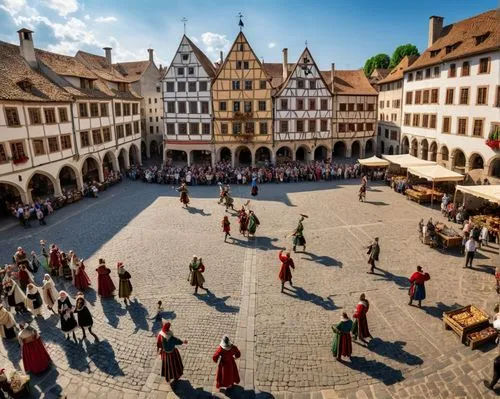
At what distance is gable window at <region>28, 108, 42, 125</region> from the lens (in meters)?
24.8

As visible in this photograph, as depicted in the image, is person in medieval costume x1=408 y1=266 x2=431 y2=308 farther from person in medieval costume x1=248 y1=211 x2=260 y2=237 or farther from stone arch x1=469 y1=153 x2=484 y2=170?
stone arch x1=469 y1=153 x2=484 y2=170

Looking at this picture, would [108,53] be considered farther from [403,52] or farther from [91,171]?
[403,52]

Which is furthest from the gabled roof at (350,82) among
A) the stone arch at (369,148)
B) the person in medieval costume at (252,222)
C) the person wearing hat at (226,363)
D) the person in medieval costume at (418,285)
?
the person wearing hat at (226,363)

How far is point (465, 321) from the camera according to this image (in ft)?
34.4

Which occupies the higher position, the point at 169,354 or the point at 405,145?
the point at 405,145

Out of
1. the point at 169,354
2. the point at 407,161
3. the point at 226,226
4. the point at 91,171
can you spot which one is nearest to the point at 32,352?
the point at 169,354

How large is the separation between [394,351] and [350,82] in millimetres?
39623

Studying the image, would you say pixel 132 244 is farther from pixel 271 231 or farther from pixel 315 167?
pixel 315 167

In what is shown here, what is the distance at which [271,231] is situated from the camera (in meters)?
19.9

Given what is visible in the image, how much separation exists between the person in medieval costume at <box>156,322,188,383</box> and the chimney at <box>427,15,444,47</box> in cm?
3806

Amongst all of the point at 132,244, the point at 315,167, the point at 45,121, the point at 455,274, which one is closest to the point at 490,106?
the point at 315,167

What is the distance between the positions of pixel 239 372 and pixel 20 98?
2281 cm

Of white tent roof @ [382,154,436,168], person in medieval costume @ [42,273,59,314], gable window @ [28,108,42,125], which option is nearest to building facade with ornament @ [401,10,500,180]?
white tent roof @ [382,154,436,168]

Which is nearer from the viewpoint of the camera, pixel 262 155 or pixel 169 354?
pixel 169 354
